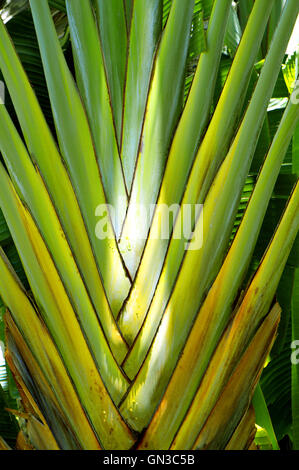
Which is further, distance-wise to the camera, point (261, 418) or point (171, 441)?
point (261, 418)

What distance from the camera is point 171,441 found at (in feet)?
1.50

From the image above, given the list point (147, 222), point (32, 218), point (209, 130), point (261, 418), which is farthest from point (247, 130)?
point (261, 418)

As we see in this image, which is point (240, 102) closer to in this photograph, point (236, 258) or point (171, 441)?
point (236, 258)

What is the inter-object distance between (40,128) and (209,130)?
0.19 metres

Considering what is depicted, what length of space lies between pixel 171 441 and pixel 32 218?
27cm

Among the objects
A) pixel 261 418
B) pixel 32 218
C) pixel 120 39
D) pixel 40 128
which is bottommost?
pixel 261 418

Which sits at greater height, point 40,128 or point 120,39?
point 120,39

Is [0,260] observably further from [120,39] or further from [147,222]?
[120,39]

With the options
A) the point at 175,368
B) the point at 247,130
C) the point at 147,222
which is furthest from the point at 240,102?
the point at 175,368

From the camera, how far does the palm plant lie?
0.46 meters

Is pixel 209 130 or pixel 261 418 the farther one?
pixel 261 418

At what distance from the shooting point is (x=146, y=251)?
0.49 meters

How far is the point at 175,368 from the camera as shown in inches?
18.1

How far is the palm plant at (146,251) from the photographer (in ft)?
1.52
